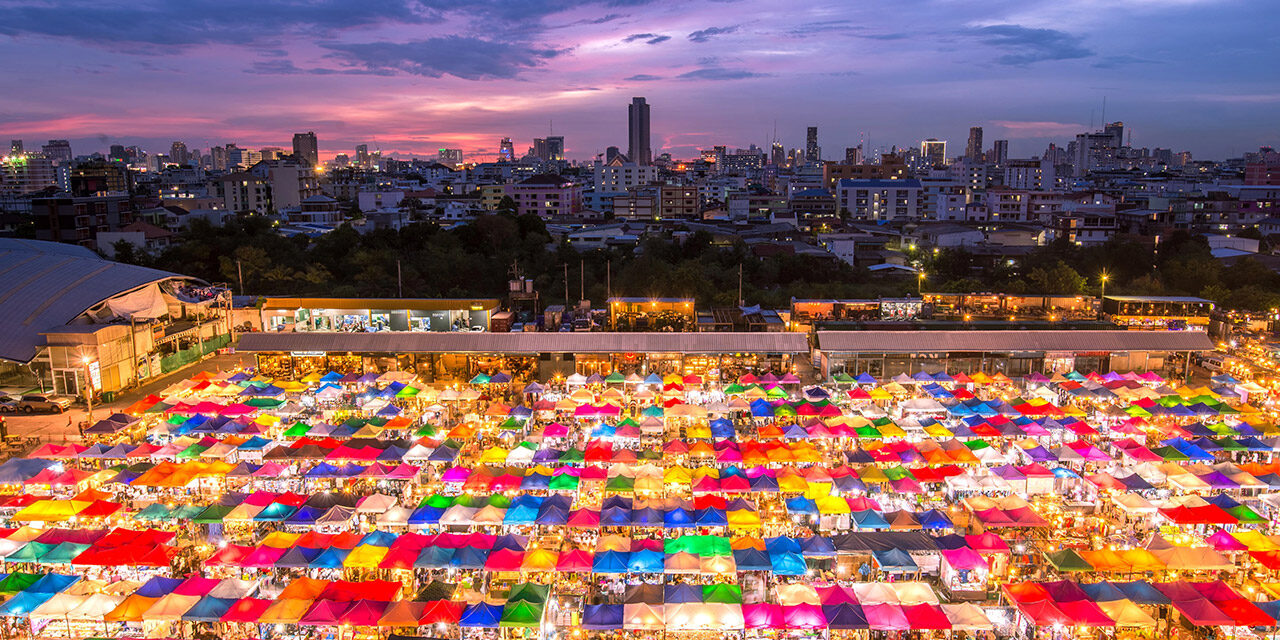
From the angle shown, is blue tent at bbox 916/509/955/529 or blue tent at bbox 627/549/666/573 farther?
blue tent at bbox 916/509/955/529

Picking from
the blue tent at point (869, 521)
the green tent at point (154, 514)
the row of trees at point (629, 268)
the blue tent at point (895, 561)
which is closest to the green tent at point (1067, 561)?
the blue tent at point (895, 561)

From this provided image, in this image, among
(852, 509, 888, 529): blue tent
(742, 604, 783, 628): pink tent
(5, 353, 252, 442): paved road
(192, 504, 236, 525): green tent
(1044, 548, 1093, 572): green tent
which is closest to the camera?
(742, 604, 783, 628): pink tent

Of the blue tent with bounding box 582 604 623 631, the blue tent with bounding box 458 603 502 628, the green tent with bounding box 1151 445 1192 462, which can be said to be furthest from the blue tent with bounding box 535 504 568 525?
the green tent with bounding box 1151 445 1192 462

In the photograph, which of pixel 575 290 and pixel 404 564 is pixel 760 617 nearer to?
pixel 404 564

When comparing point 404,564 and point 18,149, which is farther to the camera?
point 18,149

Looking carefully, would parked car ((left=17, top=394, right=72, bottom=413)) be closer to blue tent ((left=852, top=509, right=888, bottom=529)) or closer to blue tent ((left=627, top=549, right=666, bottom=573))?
blue tent ((left=627, top=549, right=666, bottom=573))

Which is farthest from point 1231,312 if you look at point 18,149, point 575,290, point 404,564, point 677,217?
point 18,149
